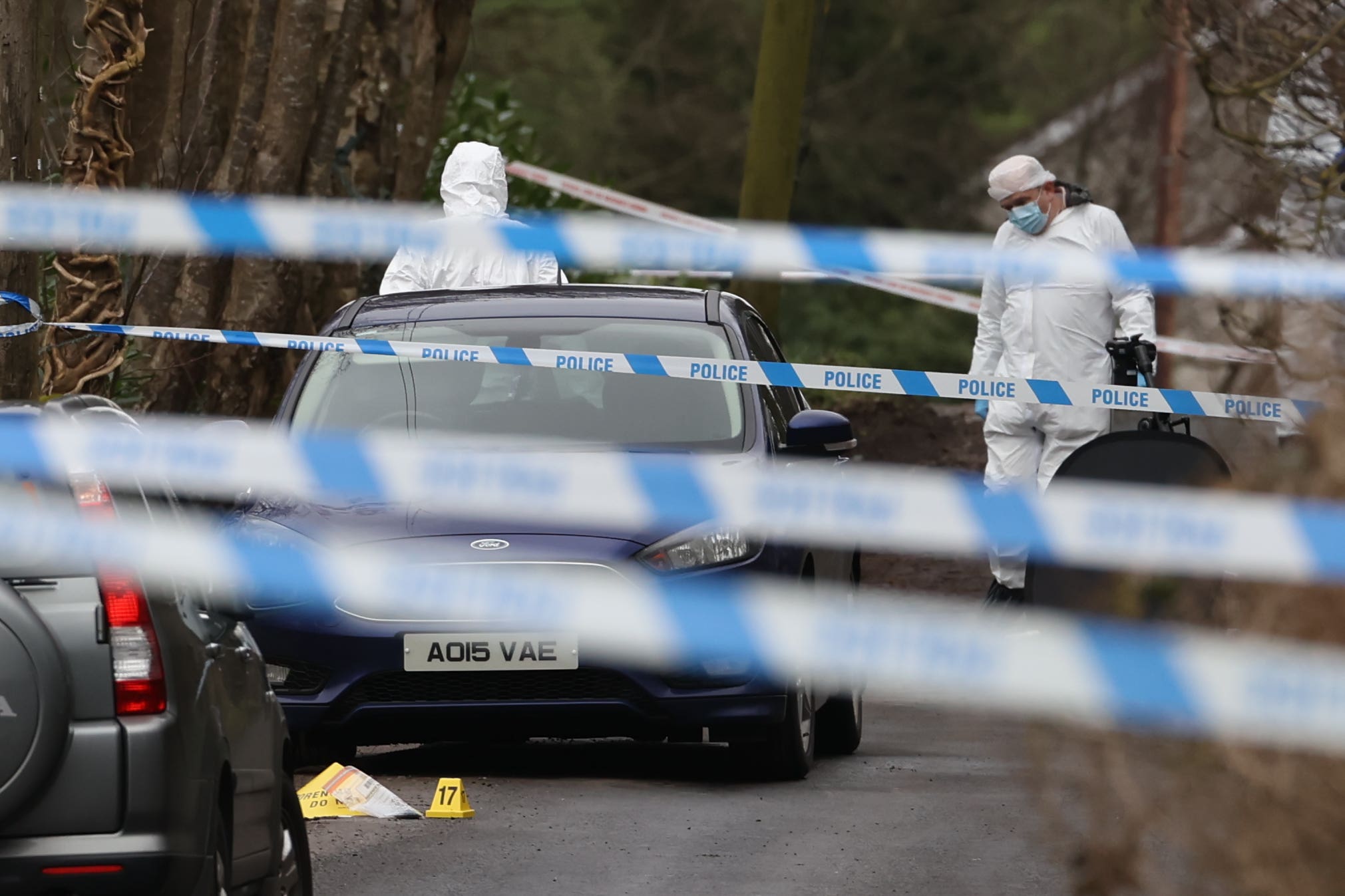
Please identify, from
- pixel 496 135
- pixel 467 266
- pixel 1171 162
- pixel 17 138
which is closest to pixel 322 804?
pixel 17 138

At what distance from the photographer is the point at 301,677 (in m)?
8.19

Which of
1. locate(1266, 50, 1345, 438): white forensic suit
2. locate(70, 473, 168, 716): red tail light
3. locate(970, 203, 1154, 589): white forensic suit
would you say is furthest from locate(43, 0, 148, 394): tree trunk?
locate(70, 473, 168, 716): red tail light

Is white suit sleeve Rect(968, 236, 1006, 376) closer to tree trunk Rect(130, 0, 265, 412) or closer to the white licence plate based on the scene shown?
tree trunk Rect(130, 0, 265, 412)

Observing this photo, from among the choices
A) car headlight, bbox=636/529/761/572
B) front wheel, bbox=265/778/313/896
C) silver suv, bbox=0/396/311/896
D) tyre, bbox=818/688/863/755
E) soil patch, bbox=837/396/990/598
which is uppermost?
silver suv, bbox=0/396/311/896

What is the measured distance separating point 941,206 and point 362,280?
26.2 m

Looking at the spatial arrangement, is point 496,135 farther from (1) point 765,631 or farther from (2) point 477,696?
(2) point 477,696

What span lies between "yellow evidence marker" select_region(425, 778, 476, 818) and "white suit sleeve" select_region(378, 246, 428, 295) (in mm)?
3826

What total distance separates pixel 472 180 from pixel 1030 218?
2.60 metres

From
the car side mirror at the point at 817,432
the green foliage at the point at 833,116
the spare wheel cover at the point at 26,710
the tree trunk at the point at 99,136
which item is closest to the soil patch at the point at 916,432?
the tree trunk at the point at 99,136

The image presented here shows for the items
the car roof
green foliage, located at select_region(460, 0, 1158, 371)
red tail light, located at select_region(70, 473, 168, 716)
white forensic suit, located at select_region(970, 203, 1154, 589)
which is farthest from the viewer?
green foliage, located at select_region(460, 0, 1158, 371)

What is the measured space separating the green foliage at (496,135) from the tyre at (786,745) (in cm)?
1290

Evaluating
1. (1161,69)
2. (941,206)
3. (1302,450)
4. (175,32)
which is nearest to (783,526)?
(1302,450)

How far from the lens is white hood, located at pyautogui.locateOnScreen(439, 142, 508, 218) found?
39.6 ft

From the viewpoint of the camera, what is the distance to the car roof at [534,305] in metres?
9.35
